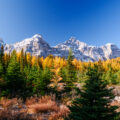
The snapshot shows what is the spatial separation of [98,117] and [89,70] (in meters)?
1.24

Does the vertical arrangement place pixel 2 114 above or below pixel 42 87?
above

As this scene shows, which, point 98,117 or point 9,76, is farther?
point 9,76

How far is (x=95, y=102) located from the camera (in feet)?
7.64

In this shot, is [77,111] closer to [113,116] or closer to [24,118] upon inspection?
[113,116]

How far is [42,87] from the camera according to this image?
39.3 feet

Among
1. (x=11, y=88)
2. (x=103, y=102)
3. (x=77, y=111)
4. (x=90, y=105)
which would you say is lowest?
(x=11, y=88)

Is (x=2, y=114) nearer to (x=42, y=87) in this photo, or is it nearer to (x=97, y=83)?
(x=97, y=83)

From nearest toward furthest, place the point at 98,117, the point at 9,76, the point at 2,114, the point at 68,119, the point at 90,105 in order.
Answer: the point at 98,117
the point at 90,105
the point at 68,119
the point at 2,114
the point at 9,76

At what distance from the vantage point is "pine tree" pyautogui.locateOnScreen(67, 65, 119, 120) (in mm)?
2124

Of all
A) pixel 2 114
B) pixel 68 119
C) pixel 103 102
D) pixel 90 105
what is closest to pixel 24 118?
pixel 2 114

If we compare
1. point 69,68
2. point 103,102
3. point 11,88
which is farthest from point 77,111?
point 69,68

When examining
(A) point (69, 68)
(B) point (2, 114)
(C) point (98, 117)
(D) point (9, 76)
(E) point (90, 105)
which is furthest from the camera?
(A) point (69, 68)

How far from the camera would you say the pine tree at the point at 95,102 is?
6.97 feet

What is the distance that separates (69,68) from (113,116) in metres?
18.5
